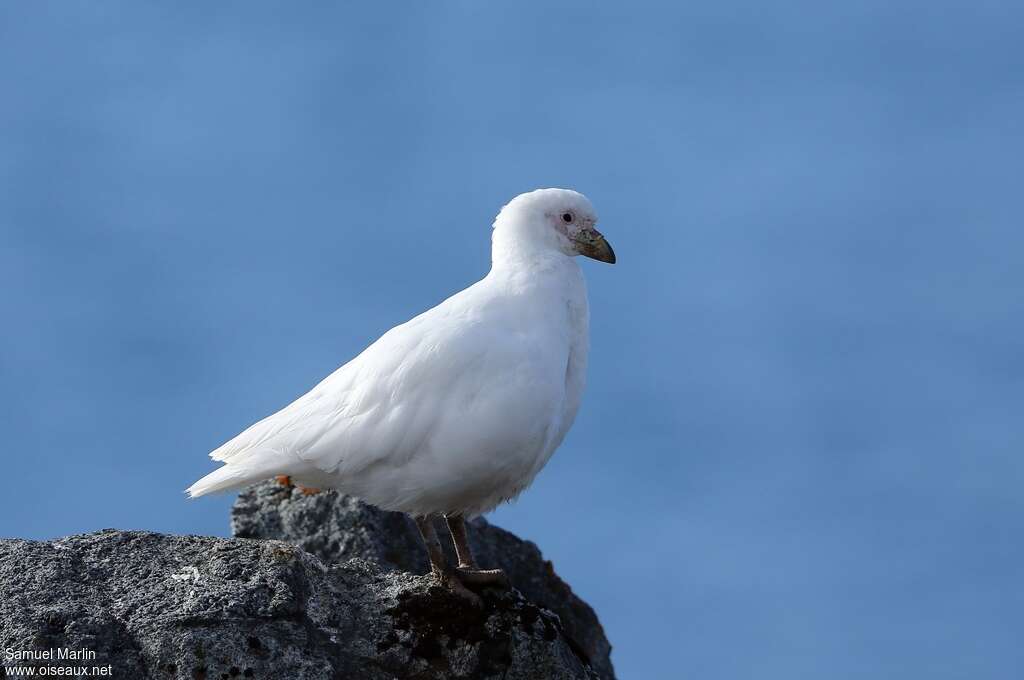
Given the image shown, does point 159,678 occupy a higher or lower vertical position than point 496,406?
lower

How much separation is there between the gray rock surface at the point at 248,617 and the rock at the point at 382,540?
11.8 ft

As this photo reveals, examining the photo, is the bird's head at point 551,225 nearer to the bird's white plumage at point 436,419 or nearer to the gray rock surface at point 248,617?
the bird's white plumage at point 436,419

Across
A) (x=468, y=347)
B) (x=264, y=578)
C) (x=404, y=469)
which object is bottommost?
(x=264, y=578)

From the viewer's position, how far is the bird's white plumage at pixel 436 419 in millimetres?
8891

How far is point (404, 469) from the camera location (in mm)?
8969

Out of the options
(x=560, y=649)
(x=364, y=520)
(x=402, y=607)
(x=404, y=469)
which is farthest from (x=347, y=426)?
(x=364, y=520)

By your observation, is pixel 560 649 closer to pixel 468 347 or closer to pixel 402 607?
pixel 402 607

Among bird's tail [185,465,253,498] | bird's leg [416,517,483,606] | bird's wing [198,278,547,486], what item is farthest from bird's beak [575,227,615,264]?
bird's tail [185,465,253,498]

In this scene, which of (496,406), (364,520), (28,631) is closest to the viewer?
(28,631)

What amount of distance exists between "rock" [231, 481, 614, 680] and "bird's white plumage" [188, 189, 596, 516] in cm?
280

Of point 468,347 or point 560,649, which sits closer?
point 560,649

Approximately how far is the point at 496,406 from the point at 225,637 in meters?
2.35

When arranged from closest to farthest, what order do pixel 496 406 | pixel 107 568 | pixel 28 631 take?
pixel 28 631
pixel 107 568
pixel 496 406

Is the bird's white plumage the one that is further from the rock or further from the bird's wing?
the rock
